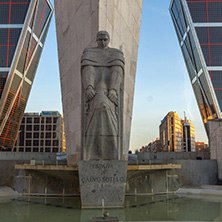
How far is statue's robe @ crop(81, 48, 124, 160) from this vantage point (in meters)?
6.38

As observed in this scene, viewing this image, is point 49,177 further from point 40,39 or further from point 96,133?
point 40,39

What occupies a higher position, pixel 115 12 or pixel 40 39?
pixel 40 39

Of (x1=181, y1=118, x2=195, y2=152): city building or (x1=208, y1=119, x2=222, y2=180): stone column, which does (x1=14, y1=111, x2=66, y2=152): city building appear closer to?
(x1=181, y1=118, x2=195, y2=152): city building

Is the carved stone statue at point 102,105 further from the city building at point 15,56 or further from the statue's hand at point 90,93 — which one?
the city building at point 15,56

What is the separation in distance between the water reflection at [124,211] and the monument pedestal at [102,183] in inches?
11.6

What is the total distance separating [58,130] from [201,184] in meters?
81.6

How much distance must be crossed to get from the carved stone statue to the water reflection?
4.24 feet

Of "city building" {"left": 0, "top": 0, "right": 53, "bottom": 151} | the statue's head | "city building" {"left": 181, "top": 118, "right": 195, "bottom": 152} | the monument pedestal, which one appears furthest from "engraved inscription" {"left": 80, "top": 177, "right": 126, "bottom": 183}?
"city building" {"left": 0, "top": 0, "right": 53, "bottom": 151}

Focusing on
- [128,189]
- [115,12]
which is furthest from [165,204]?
[115,12]

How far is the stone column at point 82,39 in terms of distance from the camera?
10148 mm

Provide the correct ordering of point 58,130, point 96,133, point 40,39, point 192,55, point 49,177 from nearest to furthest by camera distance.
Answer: point 96,133 < point 49,177 < point 192,55 < point 40,39 < point 58,130

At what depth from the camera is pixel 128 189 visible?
8953 millimetres

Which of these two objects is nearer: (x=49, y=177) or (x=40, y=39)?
(x=49, y=177)

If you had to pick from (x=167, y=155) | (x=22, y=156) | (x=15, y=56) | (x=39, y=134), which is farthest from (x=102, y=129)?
(x=39, y=134)
